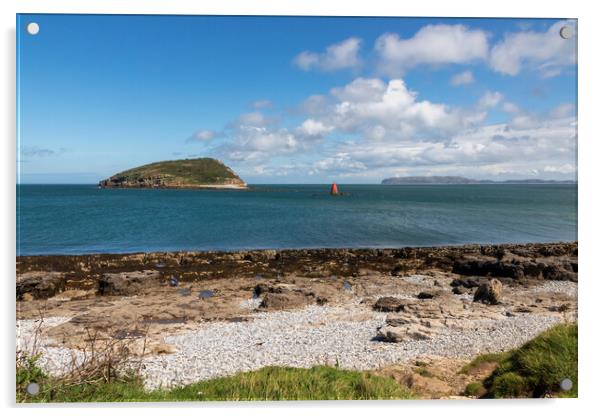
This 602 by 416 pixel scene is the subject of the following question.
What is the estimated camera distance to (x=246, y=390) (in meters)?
5.50

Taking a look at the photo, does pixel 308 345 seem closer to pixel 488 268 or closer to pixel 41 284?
pixel 488 268

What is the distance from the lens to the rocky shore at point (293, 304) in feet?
21.4

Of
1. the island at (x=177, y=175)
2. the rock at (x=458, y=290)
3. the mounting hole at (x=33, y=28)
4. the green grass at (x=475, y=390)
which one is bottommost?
the green grass at (x=475, y=390)

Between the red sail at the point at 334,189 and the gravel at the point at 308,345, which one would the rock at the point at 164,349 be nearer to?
the gravel at the point at 308,345

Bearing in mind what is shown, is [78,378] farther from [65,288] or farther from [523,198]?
[523,198]

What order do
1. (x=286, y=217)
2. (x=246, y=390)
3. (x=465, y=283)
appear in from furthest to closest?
(x=286, y=217) < (x=465, y=283) < (x=246, y=390)

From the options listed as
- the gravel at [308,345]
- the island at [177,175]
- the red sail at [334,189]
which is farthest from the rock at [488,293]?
the island at [177,175]

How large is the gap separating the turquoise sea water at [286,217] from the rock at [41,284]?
49 cm

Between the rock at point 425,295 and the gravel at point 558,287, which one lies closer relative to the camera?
the gravel at point 558,287

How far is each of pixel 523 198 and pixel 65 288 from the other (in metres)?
8.70


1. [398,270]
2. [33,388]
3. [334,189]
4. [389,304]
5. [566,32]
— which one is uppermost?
[566,32]

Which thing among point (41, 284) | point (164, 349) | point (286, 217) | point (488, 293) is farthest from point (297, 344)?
point (41, 284)

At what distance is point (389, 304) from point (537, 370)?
9.75 ft

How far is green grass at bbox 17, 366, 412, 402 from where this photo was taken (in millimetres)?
5410
